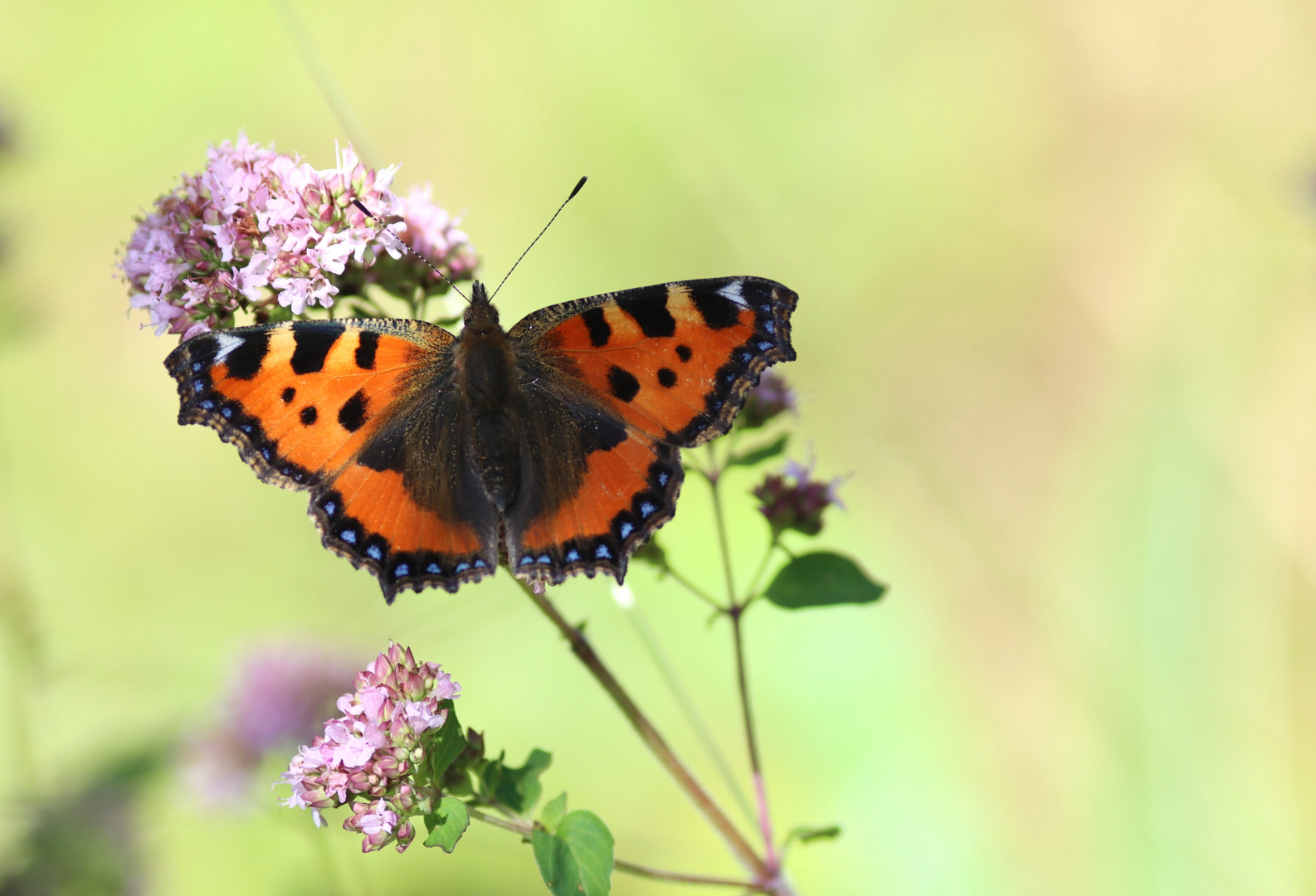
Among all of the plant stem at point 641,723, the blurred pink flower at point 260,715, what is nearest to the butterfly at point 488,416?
the plant stem at point 641,723

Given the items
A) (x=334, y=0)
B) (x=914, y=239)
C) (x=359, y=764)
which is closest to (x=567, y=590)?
(x=359, y=764)

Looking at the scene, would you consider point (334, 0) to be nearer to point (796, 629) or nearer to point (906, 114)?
point (906, 114)

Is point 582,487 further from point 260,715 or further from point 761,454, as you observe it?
point 260,715

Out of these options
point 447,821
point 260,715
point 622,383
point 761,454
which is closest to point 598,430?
point 622,383

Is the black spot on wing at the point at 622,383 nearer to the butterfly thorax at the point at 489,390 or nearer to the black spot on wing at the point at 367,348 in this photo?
the butterfly thorax at the point at 489,390

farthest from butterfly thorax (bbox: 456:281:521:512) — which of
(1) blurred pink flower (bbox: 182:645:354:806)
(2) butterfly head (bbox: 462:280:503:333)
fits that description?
(1) blurred pink flower (bbox: 182:645:354:806)

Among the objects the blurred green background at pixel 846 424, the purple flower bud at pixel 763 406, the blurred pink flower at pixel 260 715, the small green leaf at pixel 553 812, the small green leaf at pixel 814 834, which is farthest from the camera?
the blurred green background at pixel 846 424
